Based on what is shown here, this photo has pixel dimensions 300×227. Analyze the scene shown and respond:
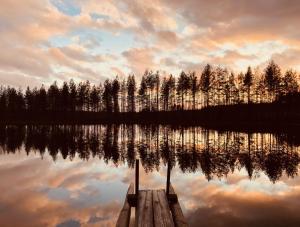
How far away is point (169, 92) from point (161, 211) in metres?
121

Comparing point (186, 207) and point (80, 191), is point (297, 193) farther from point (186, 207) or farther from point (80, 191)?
point (80, 191)

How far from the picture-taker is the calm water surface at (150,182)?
50.0 ft

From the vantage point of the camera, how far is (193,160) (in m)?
31.8

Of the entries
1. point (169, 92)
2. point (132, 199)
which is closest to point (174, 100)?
point (169, 92)

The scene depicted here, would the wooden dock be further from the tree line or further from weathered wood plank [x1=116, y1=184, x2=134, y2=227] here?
the tree line

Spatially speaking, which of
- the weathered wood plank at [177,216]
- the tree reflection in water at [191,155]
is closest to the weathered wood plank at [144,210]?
the weathered wood plank at [177,216]

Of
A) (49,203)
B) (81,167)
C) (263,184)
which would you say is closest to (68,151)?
(81,167)

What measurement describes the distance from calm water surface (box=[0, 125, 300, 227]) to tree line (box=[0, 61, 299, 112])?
241 feet

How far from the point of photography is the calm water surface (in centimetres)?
1524

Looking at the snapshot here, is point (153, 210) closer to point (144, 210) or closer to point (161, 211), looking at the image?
point (144, 210)

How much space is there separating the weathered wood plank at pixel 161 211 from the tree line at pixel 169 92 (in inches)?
3741

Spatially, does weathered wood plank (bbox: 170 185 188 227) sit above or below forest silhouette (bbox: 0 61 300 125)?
below

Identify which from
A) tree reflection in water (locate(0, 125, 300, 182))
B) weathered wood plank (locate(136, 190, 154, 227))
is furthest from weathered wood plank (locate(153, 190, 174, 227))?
tree reflection in water (locate(0, 125, 300, 182))

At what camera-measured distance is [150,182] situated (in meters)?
23.1
